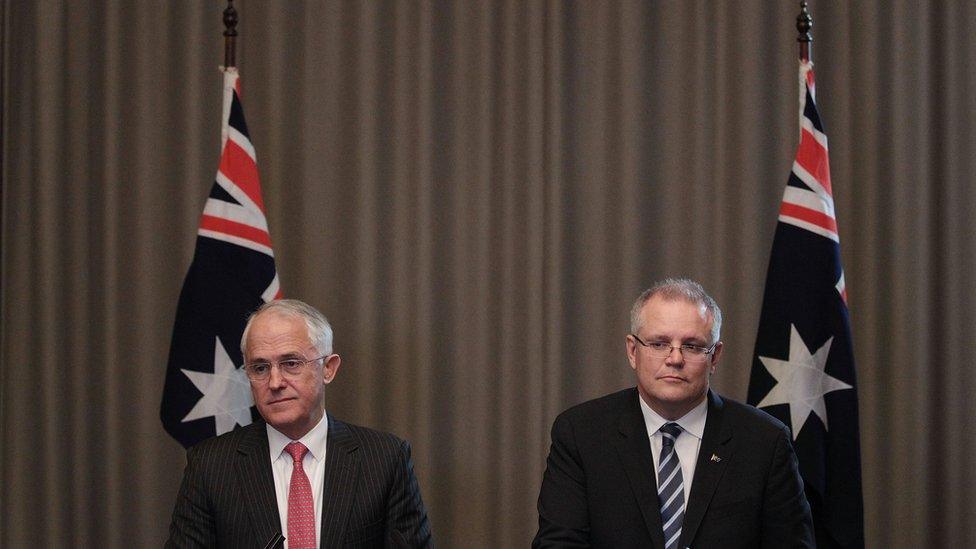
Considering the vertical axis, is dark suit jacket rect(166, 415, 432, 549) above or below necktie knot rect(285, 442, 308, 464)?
below

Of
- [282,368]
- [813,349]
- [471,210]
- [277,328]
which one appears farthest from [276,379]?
[813,349]

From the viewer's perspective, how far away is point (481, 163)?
419 centimetres

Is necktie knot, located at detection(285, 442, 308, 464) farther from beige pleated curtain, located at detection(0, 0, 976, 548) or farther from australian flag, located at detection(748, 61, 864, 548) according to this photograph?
australian flag, located at detection(748, 61, 864, 548)

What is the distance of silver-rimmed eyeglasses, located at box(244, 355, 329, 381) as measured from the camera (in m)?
2.94

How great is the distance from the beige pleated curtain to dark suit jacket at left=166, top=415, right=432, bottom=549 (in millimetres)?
1155

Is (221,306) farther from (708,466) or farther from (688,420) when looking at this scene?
(708,466)

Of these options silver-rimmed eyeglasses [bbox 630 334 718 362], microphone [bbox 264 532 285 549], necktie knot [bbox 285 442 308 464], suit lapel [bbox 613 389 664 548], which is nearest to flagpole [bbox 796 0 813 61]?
silver-rimmed eyeglasses [bbox 630 334 718 362]

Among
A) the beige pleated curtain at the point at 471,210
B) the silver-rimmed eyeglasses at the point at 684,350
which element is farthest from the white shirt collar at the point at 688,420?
the beige pleated curtain at the point at 471,210

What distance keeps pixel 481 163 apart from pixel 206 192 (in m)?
1.18

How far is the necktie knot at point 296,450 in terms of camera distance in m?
2.95

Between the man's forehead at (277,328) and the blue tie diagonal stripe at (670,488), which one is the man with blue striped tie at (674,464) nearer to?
the blue tie diagonal stripe at (670,488)

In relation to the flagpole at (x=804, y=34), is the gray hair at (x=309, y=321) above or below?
below

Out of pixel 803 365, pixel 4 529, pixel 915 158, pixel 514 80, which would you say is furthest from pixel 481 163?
pixel 4 529

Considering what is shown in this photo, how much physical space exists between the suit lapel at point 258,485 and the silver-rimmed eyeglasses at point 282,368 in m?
0.19
